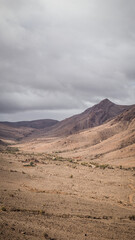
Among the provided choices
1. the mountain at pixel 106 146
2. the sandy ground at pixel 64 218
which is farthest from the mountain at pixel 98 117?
the sandy ground at pixel 64 218

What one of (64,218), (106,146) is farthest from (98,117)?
(64,218)

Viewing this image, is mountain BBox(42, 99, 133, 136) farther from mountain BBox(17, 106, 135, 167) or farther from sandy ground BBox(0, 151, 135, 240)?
sandy ground BBox(0, 151, 135, 240)

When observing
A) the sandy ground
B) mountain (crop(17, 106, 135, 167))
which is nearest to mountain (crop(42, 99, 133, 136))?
mountain (crop(17, 106, 135, 167))

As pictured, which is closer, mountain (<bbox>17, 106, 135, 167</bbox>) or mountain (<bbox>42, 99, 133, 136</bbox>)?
mountain (<bbox>17, 106, 135, 167</bbox>)

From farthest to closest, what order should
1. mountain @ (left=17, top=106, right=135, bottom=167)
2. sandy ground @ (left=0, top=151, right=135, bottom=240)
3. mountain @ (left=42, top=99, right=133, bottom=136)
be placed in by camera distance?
mountain @ (left=42, top=99, right=133, bottom=136) < mountain @ (left=17, top=106, right=135, bottom=167) < sandy ground @ (left=0, top=151, right=135, bottom=240)

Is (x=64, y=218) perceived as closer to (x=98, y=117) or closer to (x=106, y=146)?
(x=106, y=146)

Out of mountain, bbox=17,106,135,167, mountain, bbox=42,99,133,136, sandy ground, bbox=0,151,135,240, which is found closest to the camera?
sandy ground, bbox=0,151,135,240

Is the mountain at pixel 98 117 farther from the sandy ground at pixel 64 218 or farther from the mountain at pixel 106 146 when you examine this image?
the sandy ground at pixel 64 218

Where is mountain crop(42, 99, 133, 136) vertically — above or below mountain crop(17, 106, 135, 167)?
above

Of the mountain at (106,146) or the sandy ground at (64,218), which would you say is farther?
the mountain at (106,146)

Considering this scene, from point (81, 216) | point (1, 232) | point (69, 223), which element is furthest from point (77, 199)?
point (1, 232)

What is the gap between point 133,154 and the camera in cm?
5478

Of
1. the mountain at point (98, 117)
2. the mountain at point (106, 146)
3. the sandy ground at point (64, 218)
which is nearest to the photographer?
the sandy ground at point (64, 218)

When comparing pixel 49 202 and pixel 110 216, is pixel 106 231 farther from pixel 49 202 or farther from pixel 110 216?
pixel 49 202
